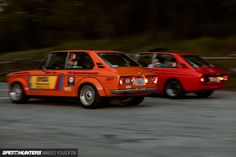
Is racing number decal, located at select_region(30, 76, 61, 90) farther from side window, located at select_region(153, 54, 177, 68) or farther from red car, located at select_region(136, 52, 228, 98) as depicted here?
side window, located at select_region(153, 54, 177, 68)

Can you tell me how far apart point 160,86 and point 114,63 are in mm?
3410

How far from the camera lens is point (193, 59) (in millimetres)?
16500

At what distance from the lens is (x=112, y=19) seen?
28.5 meters

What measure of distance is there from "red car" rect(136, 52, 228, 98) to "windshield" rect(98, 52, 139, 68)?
2.44m

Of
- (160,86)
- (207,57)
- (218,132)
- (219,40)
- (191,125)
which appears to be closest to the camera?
(218,132)

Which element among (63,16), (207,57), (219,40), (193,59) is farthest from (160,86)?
(63,16)

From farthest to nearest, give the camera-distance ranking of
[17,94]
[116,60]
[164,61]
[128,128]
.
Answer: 1. [164,61]
2. [17,94]
3. [116,60]
4. [128,128]

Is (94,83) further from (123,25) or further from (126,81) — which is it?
(123,25)

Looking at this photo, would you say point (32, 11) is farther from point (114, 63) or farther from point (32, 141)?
point (32, 141)

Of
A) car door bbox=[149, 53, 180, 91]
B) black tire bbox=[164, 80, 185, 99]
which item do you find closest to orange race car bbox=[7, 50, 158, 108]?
black tire bbox=[164, 80, 185, 99]

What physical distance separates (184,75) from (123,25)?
1380 cm

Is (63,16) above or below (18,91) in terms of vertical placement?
above

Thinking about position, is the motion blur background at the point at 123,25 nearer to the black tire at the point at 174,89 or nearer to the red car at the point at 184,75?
the red car at the point at 184,75

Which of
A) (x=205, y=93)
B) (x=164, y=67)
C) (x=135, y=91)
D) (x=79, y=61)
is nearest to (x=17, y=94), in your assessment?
(x=79, y=61)
